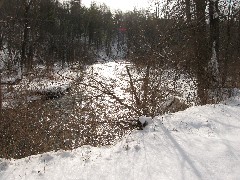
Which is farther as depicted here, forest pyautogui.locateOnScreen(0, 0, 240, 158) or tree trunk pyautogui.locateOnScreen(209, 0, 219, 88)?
tree trunk pyautogui.locateOnScreen(209, 0, 219, 88)

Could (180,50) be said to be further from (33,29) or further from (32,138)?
(33,29)

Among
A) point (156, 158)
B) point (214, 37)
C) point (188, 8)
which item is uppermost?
point (188, 8)

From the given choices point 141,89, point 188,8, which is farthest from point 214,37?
point 141,89

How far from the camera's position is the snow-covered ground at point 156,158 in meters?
4.27

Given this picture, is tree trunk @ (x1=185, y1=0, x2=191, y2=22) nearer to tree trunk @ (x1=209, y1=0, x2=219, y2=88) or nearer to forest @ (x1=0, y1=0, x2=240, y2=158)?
forest @ (x1=0, y1=0, x2=240, y2=158)

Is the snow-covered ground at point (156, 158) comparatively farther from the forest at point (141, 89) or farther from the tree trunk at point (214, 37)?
the tree trunk at point (214, 37)

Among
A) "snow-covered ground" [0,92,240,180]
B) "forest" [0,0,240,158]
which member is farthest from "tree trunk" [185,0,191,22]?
"snow-covered ground" [0,92,240,180]

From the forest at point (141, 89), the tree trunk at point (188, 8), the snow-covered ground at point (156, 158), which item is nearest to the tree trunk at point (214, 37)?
the forest at point (141, 89)

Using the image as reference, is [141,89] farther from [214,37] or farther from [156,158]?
[214,37]

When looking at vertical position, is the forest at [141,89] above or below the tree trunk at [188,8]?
below

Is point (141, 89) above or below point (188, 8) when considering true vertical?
below

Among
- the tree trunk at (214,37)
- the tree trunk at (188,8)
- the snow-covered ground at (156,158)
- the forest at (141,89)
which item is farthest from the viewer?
the tree trunk at (188,8)

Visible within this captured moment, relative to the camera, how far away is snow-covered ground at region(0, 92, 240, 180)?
14.0 feet

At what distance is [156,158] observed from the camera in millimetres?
4711
